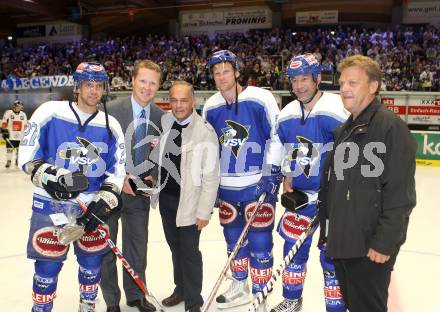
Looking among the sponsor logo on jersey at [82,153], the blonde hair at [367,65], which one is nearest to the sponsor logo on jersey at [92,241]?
the sponsor logo on jersey at [82,153]

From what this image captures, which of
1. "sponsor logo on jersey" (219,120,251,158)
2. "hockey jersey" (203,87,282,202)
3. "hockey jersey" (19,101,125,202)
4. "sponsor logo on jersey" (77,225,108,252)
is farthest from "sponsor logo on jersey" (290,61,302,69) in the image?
"sponsor logo on jersey" (77,225,108,252)

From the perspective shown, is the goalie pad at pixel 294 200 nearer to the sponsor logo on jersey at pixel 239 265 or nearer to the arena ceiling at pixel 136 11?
the sponsor logo on jersey at pixel 239 265

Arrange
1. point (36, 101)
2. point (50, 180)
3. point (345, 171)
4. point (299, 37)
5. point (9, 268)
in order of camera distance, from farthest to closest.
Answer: point (299, 37), point (36, 101), point (9, 268), point (50, 180), point (345, 171)

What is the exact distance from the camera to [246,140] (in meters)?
3.35

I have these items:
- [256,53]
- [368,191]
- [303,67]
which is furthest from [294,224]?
[256,53]

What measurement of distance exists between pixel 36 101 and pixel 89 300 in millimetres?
14448

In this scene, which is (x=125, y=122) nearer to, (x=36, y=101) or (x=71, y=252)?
(x=71, y=252)

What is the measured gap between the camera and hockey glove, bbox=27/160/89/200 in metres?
2.52

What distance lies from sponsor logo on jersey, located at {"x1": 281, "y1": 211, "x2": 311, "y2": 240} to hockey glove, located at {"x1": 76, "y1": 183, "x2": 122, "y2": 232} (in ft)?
3.81

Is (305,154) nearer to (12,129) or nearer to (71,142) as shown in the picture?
(71,142)

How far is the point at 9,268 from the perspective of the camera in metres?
4.28

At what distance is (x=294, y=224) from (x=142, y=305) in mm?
1273

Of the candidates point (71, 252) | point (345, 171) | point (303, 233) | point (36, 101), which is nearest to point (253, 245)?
point (303, 233)

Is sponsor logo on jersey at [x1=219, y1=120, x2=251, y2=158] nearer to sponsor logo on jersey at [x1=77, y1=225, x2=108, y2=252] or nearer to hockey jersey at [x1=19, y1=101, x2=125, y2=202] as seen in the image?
hockey jersey at [x1=19, y1=101, x2=125, y2=202]
